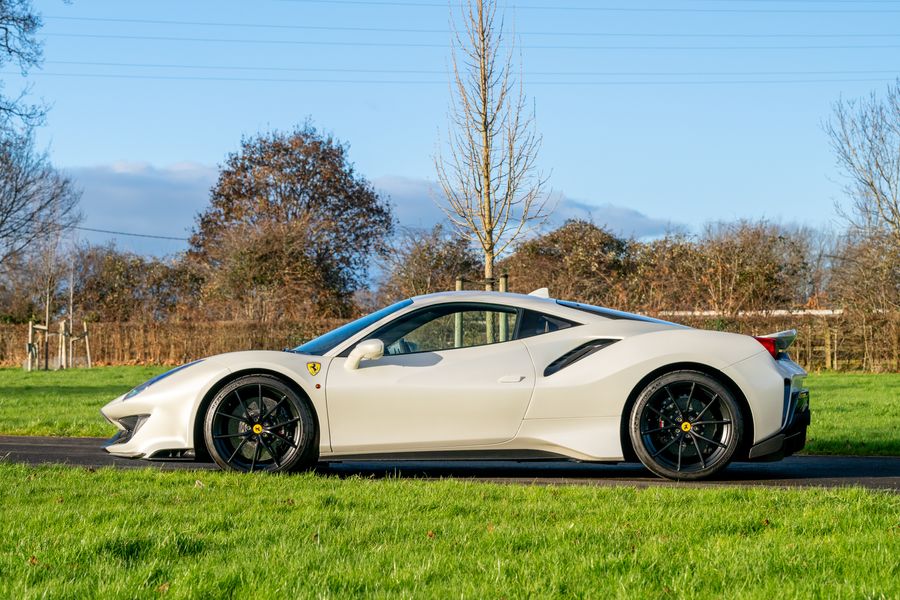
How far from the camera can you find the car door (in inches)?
273

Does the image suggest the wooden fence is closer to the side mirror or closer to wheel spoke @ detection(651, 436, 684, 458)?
wheel spoke @ detection(651, 436, 684, 458)

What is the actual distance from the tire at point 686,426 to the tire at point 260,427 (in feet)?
7.60

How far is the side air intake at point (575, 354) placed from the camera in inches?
278

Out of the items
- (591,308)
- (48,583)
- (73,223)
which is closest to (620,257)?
(73,223)

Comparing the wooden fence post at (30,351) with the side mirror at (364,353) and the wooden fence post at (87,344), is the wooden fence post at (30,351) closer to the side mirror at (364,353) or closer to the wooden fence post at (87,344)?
the wooden fence post at (87,344)

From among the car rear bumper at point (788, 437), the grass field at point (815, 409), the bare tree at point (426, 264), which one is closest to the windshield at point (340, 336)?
the car rear bumper at point (788, 437)

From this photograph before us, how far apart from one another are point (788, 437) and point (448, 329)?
8.37 feet

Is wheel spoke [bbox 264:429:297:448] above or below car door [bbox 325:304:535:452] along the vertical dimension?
below

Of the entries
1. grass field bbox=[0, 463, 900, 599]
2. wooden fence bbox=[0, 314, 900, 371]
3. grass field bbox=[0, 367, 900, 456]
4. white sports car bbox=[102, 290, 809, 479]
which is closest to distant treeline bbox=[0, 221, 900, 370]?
wooden fence bbox=[0, 314, 900, 371]

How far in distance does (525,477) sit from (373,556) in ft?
10.8

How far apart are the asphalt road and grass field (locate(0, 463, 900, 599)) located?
3.17 ft

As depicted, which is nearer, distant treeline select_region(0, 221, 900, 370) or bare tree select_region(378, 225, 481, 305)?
distant treeline select_region(0, 221, 900, 370)

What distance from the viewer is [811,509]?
17.3 feet

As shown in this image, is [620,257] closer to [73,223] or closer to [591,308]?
[73,223]
